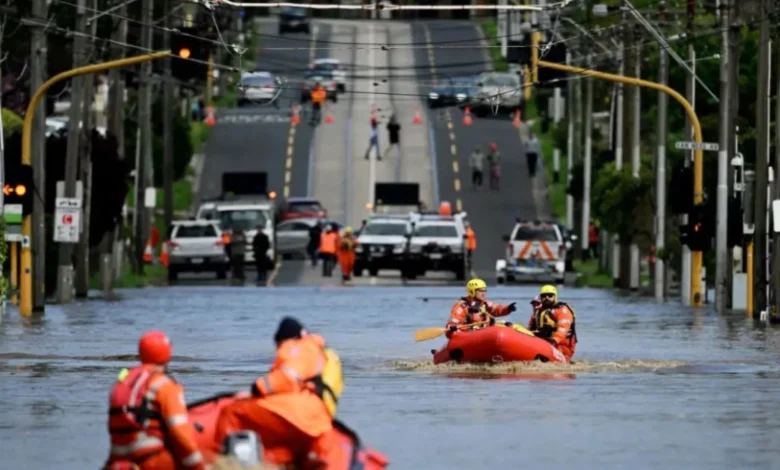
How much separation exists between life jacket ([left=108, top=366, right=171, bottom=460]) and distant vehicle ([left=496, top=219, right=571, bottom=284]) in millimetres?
57087

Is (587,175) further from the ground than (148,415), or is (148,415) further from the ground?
(587,175)

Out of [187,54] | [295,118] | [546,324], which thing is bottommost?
[546,324]

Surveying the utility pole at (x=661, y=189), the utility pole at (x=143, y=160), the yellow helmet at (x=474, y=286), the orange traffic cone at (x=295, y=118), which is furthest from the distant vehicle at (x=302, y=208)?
the yellow helmet at (x=474, y=286)

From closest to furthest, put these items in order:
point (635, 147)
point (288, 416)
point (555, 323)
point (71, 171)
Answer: point (288, 416)
point (555, 323)
point (71, 171)
point (635, 147)

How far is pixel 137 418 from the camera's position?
16.1m

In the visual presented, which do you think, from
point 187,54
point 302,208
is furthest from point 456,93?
point 187,54

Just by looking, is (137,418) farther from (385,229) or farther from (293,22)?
(293,22)

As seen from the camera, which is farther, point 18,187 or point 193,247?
point 193,247

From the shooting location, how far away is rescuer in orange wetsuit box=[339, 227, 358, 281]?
74562 mm

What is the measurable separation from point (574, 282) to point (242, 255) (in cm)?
983

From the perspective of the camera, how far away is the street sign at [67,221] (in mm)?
53312

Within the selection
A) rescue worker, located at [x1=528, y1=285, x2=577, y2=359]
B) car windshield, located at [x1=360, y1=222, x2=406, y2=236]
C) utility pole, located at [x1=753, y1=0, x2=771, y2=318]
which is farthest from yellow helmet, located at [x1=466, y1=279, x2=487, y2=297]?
car windshield, located at [x1=360, y1=222, x2=406, y2=236]

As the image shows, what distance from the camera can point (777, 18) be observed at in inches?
1895

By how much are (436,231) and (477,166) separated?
28.3m
